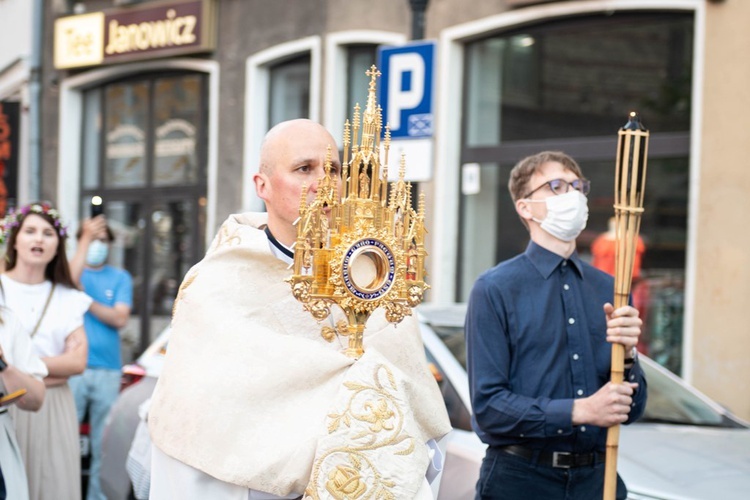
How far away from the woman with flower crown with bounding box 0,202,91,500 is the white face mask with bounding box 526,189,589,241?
3053 mm

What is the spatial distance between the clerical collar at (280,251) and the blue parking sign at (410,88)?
5.09m

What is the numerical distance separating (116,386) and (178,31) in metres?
8.83

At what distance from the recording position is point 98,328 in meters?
9.16

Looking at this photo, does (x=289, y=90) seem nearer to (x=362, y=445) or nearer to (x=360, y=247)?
(x=360, y=247)

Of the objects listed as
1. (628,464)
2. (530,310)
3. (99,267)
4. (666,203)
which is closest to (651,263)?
(666,203)

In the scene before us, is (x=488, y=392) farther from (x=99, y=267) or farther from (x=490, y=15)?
(x=490, y=15)

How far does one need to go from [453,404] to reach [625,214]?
241 centimetres

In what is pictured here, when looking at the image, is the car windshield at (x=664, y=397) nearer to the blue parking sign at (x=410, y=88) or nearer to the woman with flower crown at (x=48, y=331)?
the woman with flower crown at (x=48, y=331)

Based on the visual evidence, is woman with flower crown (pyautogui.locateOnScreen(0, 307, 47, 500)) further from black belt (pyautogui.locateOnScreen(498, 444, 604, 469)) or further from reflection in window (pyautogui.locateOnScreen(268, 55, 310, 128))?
reflection in window (pyautogui.locateOnScreen(268, 55, 310, 128))

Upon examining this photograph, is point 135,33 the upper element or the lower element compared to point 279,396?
upper

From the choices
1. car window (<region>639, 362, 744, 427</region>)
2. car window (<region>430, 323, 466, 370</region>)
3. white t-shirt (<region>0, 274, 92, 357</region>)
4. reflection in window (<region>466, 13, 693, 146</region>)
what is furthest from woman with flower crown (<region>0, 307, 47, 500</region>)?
reflection in window (<region>466, 13, 693, 146</region>)

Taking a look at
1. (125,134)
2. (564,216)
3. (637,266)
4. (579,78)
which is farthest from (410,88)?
(125,134)

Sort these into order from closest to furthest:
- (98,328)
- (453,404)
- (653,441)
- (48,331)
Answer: (653,441), (453,404), (48,331), (98,328)

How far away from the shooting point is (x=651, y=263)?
1167cm
